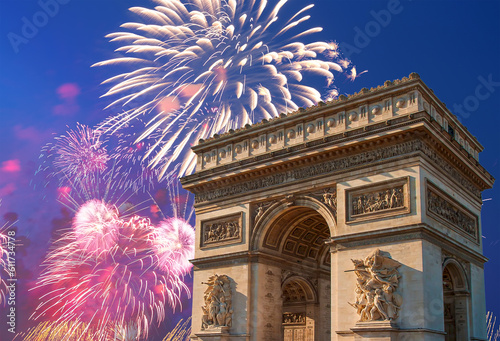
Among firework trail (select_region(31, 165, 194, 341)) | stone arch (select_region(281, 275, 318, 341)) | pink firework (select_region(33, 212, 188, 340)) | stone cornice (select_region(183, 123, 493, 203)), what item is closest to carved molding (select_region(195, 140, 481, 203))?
stone cornice (select_region(183, 123, 493, 203))

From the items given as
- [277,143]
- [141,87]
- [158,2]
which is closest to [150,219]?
[141,87]

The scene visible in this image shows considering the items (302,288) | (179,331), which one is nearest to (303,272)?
(302,288)

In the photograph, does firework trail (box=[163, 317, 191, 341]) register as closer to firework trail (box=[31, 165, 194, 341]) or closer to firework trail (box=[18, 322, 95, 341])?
firework trail (box=[31, 165, 194, 341])

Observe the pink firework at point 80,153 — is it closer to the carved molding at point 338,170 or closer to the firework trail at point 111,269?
the firework trail at point 111,269

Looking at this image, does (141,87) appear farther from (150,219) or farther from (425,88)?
(425,88)

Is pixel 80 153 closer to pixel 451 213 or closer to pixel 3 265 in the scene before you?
pixel 3 265
